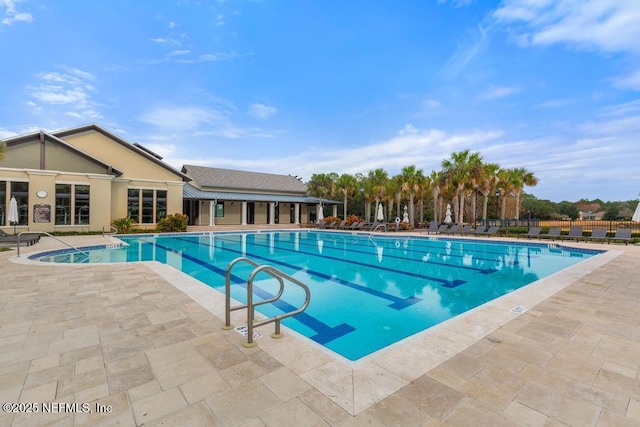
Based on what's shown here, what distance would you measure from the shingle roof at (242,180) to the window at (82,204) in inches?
418

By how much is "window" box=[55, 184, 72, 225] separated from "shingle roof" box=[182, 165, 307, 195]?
11436mm

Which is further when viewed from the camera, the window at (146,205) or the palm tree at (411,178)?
the palm tree at (411,178)

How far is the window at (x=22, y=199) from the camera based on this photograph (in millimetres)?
17938

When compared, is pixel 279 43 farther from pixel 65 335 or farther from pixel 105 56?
pixel 65 335

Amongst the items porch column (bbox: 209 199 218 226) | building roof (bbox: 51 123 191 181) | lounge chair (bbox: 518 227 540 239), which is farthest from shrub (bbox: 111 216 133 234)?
lounge chair (bbox: 518 227 540 239)

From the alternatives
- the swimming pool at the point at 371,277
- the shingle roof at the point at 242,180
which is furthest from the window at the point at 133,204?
the swimming pool at the point at 371,277

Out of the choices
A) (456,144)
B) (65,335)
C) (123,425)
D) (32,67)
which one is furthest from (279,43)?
(123,425)

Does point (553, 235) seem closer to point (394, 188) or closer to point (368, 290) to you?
point (394, 188)

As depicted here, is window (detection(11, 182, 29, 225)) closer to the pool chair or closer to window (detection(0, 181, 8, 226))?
window (detection(0, 181, 8, 226))

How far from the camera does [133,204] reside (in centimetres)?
2303

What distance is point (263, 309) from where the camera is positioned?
20.9ft

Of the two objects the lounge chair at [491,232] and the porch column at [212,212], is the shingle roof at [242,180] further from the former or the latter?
the lounge chair at [491,232]

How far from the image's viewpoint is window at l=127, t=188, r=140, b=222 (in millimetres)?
22875

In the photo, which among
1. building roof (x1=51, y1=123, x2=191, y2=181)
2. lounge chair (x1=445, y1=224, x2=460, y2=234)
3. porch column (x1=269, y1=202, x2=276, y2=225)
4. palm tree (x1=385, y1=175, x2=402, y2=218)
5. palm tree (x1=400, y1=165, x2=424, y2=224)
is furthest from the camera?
porch column (x1=269, y1=202, x2=276, y2=225)
